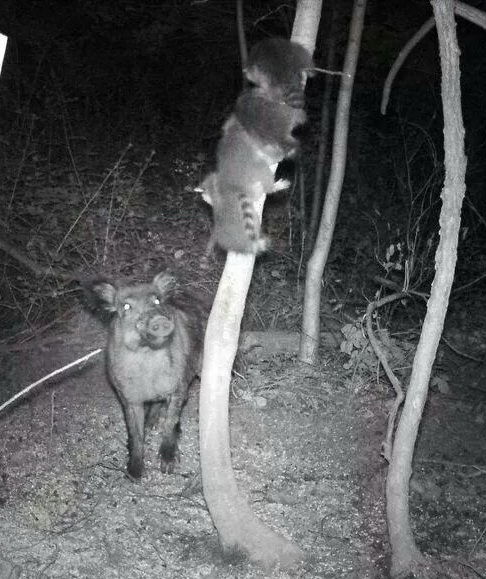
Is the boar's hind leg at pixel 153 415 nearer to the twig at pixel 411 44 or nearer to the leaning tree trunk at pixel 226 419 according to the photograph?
the leaning tree trunk at pixel 226 419

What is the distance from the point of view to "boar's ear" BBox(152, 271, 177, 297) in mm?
6211

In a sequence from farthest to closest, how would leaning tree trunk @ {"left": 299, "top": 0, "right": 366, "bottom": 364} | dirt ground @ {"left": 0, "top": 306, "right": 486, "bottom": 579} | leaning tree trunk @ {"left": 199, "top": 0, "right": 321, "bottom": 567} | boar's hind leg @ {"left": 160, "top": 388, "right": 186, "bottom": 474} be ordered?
leaning tree trunk @ {"left": 299, "top": 0, "right": 366, "bottom": 364}
boar's hind leg @ {"left": 160, "top": 388, "right": 186, "bottom": 474}
dirt ground @ {"left": 0, "top": 306, "right": 486, "bottom": 579}
leaning tree trunk @ {"left": 199, "top": 0, "right": 321, "bottom": 567}

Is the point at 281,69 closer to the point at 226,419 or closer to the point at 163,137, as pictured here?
the point at 226,419

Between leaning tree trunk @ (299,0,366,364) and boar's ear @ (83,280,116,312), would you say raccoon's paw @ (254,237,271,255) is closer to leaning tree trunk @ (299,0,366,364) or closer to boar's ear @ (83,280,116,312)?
boar's ear @ (83,280,116,312)

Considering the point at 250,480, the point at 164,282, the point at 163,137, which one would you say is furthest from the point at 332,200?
the point at 163,137

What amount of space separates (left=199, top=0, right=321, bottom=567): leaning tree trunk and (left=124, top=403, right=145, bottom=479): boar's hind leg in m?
1.20

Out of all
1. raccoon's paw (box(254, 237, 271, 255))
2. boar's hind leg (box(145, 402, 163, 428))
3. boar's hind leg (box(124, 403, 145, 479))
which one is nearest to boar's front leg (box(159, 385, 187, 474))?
boar's hind leg (box(124, 403, 145, 479))

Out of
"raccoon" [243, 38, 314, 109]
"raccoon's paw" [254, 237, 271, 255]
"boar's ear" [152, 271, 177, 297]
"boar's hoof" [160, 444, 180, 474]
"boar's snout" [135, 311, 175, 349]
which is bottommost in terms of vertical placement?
"boar's hoof" [160, 444, 180, 474]

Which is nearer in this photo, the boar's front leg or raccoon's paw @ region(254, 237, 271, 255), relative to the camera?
raccoon's paw @ region(254, 237, 271, 255)

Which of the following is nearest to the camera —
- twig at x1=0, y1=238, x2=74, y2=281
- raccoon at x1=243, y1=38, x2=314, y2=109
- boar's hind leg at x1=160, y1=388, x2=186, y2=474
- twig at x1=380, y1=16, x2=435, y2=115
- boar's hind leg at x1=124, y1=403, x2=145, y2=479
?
raccoon at x1=243, y1=38, x2=314, y2=109

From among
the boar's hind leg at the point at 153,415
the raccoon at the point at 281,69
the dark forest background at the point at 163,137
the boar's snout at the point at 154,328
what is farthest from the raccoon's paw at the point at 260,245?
the dark forest background at the point at 163,137

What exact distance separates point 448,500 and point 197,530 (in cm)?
208

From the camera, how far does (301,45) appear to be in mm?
4730

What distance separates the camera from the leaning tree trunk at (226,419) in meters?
4.62
